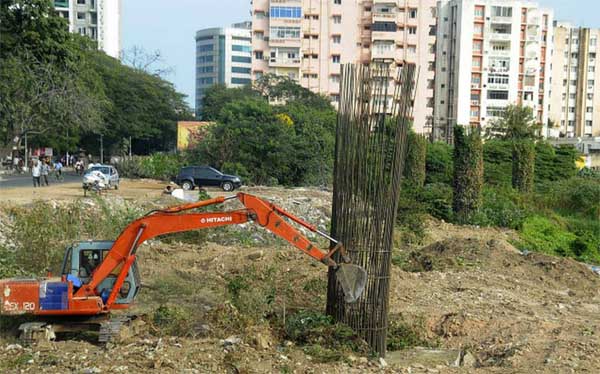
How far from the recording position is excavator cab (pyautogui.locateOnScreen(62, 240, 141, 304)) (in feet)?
27.0

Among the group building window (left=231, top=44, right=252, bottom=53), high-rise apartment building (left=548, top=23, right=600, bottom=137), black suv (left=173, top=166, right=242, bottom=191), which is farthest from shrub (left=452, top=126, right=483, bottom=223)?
building window (left=231, top=44, right=252, bottom=53)

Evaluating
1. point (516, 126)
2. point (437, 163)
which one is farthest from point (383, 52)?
point (437, 163)

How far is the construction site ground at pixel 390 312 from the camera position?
274 inches

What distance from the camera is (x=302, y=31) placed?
57781mm

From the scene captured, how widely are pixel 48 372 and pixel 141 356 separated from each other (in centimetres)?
90

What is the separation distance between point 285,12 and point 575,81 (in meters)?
37.1

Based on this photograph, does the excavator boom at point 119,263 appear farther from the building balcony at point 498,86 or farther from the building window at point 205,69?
the building window at point 205,69

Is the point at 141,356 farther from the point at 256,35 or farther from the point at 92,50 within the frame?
the point at 256,35

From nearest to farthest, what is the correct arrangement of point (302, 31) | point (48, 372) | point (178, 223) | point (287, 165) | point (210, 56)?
1. point (48, 372)
2. point (178, 223)
3. point (287, 165)
4. point (302, 31)
5. point (210, 56)

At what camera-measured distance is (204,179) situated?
30.0 metres

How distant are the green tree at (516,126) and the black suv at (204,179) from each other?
908 inches

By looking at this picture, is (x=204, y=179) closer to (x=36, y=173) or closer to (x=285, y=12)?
(x=36, y=173)

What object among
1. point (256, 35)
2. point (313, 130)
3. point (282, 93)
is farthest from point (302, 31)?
point (313, 130)

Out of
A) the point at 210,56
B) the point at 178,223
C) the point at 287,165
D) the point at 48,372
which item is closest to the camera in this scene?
the point at 48,372
